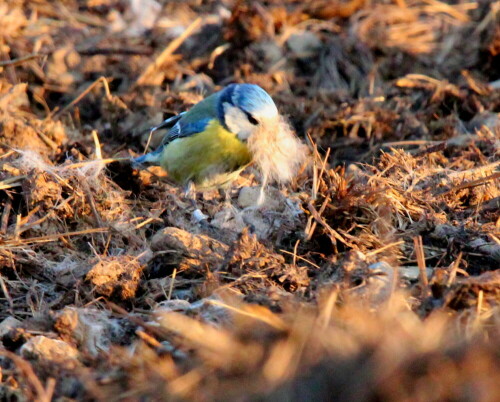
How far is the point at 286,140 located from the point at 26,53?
263 centimetres

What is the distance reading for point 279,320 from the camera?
208cm

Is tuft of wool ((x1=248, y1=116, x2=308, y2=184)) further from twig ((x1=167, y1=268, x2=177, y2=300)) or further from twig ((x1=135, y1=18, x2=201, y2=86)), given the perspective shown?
twig ((x1=135, y1=18, x2=201, y2=86))

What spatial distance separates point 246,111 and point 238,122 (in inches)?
3.8

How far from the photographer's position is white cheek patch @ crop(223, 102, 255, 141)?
4.16 metres

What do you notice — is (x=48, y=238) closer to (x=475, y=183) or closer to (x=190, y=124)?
(x=190, y=124)

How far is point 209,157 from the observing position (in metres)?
4.29

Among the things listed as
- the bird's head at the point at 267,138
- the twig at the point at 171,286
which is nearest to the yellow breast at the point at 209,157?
the bird's head at the point at 267,138

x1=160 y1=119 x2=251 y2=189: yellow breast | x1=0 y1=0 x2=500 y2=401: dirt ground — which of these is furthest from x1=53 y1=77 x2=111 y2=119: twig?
x1=160 y1=119 x2=251 y2=189: yellow breast

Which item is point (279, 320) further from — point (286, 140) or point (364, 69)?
point (364, 69)

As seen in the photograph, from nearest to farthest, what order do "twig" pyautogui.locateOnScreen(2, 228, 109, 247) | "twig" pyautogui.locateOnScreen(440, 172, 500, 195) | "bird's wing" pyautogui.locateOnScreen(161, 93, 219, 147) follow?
"twig" pyautogui.locateOnScreen(2, 228, 109, 247) < "twig" pyautogui.locateOnScreen(440, 172, 500, 195) < "bird's wing" pyautogui.locateOnScreen(161, 93, 219, 147)

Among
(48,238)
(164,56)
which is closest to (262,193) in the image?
(48,238)

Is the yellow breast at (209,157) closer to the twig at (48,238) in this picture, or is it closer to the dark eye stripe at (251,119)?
the dark eye stripe at (251,119)

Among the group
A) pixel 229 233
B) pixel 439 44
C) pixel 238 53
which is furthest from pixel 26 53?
pixel 439 44

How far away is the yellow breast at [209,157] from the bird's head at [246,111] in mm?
59
